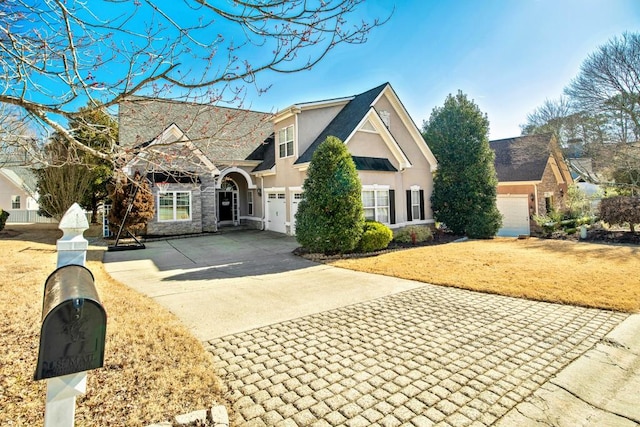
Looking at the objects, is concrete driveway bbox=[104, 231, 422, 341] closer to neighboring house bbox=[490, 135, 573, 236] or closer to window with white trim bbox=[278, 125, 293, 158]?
window with white trim bbox=[278, 125, 293, 158]

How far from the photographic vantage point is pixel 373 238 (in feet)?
43.5

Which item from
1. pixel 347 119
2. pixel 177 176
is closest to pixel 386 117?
pixel 347 119

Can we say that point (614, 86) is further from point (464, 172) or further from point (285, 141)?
point (285, 141)

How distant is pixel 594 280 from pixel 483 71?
24.7 ft

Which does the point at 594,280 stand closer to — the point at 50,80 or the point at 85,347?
the point at 85,347

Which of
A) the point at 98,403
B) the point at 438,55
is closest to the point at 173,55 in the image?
the point at 98,403

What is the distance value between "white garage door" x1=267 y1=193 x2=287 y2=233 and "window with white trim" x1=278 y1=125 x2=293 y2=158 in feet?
8.09

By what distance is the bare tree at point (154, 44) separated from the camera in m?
3.47

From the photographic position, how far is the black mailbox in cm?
180

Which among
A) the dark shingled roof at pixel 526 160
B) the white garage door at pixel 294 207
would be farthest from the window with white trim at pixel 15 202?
the dark shingled roof at pixel 526 160

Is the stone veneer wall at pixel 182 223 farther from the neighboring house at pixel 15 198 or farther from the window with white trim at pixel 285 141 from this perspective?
the neighboring house at pixel 15 198

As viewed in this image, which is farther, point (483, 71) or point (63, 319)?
point (483, 71)

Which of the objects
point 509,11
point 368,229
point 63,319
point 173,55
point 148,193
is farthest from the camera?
point 148,193

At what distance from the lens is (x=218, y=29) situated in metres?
4.09
